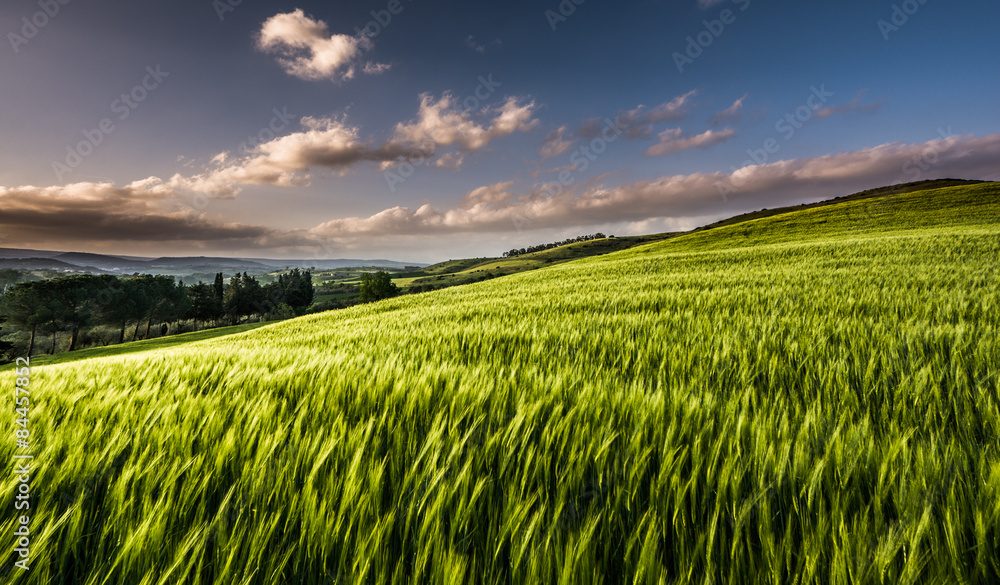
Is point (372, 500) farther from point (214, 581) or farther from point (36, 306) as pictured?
point (36, 306)

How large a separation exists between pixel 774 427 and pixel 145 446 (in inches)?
96.9

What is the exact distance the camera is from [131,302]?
236ft

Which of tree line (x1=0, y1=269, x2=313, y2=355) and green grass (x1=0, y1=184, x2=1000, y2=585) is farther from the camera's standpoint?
tree line (x1=0, y1=269, x2=313, y2=355)

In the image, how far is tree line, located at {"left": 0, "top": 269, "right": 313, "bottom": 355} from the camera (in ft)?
192

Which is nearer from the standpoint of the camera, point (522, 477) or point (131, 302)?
point (522, 477)

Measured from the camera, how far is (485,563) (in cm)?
84

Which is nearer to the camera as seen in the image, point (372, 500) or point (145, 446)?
point (372, 500)

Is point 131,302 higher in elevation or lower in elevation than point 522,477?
higher

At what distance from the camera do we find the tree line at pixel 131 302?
58.7m

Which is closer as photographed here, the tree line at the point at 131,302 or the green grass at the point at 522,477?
the green grass at the point at 522,477

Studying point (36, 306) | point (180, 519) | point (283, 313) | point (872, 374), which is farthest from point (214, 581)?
point (283, 313)

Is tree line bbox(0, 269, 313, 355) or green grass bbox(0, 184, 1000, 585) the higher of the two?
tree line bbox(0, 269, 313, 355)

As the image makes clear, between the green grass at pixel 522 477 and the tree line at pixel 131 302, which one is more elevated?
the tree line at pixel 131 302

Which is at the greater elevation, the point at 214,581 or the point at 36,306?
the point at 36,306
